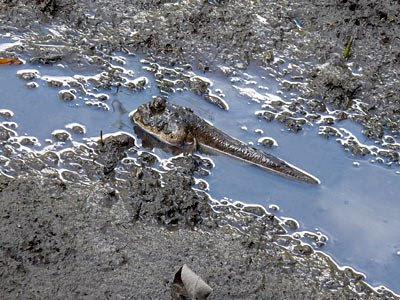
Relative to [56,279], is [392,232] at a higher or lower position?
higher

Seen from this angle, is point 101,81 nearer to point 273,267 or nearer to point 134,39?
point 134,39

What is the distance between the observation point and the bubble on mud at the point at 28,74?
4883mm

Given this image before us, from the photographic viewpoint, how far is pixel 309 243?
4.11m

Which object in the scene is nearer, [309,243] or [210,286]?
[210,286]

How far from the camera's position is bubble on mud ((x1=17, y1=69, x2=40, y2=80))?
488 centimetres

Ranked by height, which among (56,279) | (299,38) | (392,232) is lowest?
(56,279)

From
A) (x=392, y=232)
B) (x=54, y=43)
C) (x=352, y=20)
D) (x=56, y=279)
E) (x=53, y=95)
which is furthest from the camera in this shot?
(x=352, y=20)

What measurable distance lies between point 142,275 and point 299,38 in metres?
2.42

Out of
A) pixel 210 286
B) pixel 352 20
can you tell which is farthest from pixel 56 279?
pixel 352 20

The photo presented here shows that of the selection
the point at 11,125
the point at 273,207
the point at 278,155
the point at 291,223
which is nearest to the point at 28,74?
the point at 11,125


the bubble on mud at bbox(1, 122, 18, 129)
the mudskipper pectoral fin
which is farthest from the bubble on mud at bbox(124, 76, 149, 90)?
the bubble on mud at bbox(1, 122, 18, 129)

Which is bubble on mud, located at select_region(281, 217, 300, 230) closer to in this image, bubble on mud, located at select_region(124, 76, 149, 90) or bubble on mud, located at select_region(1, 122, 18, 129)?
bubble on mud, located at select_region(124, 76, 149, 90)

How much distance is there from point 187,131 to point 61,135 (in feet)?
2.51

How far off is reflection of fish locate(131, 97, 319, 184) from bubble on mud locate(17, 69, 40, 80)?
77 cm
